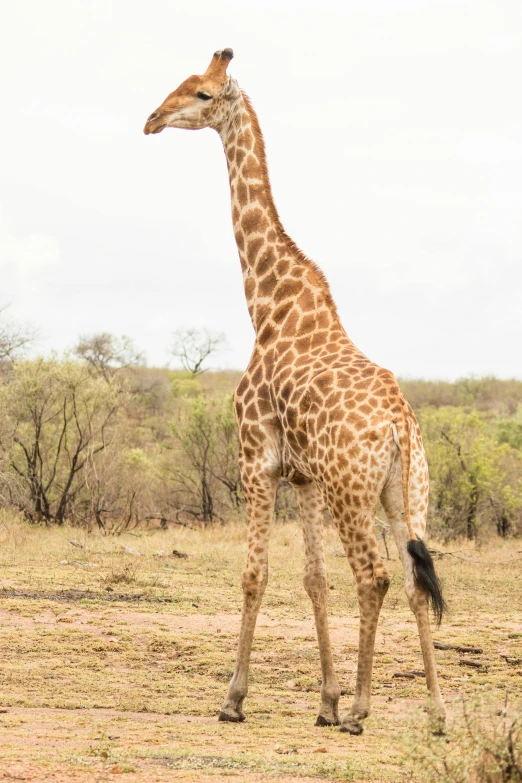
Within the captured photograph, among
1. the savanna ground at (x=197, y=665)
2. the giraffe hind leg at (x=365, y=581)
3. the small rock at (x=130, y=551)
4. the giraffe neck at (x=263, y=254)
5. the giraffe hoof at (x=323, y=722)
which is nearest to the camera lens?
the savanna ground at (x=197, y=665)

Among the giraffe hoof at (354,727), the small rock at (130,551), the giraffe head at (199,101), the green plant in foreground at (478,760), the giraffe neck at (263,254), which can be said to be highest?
the giraffe head at (199,101)

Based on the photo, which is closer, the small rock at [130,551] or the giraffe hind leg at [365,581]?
the giraffe hind leg at [365,581]

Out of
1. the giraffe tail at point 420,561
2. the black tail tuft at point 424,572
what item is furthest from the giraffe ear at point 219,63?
the black tail tuft at point 424,572

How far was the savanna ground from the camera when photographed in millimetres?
5039

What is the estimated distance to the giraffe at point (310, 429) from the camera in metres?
5.96

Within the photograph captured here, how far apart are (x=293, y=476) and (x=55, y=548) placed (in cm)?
861

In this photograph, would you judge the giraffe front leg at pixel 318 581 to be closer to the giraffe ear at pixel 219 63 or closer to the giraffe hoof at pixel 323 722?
the giraffe hoof at pixel 323 722

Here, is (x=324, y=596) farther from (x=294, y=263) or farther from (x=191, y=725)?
(x=294, y=263)

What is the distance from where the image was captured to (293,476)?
6824 mm

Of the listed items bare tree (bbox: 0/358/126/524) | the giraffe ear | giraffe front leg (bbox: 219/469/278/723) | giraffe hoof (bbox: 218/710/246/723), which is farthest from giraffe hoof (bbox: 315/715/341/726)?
bare tree (bbox: 0/358/126/524)

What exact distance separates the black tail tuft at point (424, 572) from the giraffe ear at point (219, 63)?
4.09 m

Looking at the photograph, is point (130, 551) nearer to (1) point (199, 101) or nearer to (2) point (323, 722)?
(1) point (199, 101)

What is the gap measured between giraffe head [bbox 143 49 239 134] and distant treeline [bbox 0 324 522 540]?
35.9 feet

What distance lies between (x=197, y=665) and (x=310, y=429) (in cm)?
278
